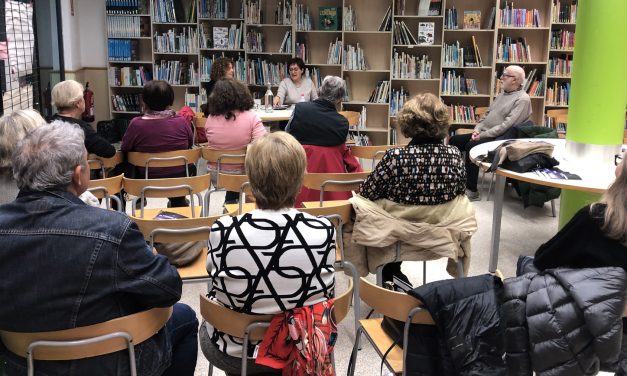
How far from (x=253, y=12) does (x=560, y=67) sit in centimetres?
402

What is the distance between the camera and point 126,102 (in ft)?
28.8

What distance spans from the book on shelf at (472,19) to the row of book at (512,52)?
36 centimetres

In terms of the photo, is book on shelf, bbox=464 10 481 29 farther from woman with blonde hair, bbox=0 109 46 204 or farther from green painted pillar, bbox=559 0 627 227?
woman with blonde hair, bbox=0 109 46 204

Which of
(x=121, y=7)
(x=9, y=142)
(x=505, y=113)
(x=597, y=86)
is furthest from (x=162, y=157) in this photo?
(x=121, y=7)

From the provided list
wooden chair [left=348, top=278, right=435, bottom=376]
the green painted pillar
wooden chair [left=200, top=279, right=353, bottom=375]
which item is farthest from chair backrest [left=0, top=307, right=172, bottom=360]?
the green painted pillar

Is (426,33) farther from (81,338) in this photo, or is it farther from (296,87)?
(81,338)

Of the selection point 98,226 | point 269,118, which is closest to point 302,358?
point 98,226

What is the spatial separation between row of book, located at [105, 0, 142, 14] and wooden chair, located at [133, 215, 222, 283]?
636 cm

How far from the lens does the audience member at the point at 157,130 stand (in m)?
4.43

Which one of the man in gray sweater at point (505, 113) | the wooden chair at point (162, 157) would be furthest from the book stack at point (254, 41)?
the wooden chair at point (162, 157)

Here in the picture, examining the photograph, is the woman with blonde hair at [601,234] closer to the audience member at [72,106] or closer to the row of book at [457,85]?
the audience member at [72,106]

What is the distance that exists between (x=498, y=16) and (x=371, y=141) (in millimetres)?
2296

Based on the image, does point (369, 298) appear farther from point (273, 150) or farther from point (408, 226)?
point (408, 226)

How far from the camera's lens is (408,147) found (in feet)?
10.1
